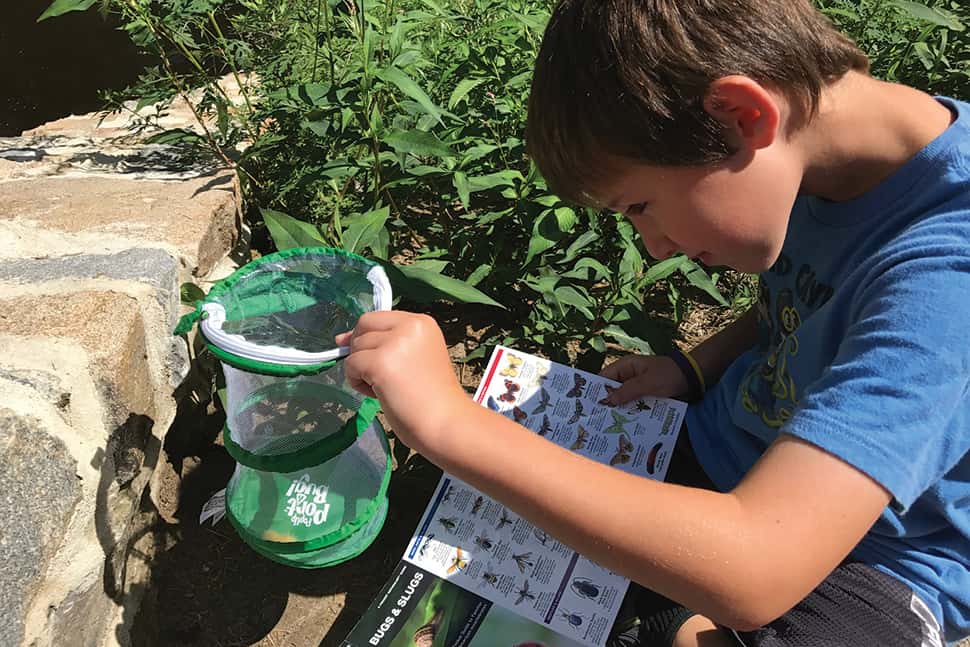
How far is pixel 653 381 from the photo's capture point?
1.75m

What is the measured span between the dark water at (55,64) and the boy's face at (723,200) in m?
3.51

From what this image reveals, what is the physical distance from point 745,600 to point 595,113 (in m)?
0.68

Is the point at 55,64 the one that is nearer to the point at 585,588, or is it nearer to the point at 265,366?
the point at 265,366

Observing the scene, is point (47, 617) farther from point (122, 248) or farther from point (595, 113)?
→ point (595, 113)

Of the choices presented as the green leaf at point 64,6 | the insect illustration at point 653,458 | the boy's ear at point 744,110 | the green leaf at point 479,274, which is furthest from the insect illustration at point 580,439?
the green leaf at point 64,6

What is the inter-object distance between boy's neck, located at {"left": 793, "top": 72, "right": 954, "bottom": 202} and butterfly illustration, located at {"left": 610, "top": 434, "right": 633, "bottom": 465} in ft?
2.30

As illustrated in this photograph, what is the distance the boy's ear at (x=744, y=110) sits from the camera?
41.6 inches

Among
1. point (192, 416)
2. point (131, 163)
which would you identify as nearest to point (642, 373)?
point (192, 416)

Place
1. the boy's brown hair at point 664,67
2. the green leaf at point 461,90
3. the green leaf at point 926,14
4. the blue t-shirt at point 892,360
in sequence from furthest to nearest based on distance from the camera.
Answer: the green leaf at point 461,90 < the green leaf at point 926,14 < the boy's brown hair at point 664,67 < the blue t-shirt at point 892,360

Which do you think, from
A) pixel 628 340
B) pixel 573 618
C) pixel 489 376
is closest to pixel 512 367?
pixel 489 376

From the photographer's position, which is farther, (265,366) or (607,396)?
(607,396)

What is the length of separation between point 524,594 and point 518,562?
0.06 m

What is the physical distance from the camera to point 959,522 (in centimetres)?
122

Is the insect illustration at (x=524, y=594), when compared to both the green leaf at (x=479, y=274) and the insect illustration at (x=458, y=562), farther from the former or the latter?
the green leaf at (x=479, y=274)
